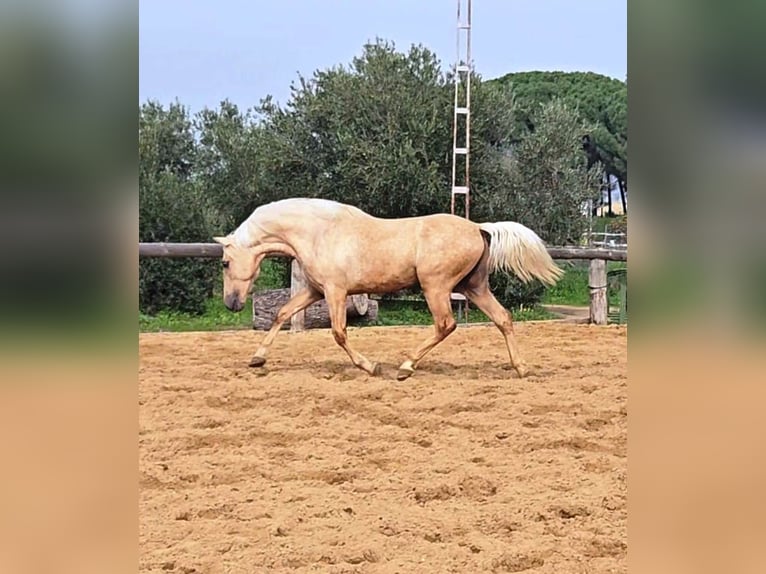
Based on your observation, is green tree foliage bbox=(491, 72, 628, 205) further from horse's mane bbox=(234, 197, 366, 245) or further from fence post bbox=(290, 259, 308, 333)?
horse's mane bbox=(234, 197, 366, 245)

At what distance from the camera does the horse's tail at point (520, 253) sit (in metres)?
3.96

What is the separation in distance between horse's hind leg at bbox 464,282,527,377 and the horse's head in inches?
46.0

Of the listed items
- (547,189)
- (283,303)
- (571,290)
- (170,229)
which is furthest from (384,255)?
(571,290)

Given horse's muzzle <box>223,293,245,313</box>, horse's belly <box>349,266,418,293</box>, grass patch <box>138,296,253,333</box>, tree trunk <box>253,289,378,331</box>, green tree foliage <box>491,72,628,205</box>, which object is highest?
green tree foliage <box>491,72,628,205</box>

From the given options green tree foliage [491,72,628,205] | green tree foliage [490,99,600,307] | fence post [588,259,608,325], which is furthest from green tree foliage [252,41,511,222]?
fence post [588,259,608,325]

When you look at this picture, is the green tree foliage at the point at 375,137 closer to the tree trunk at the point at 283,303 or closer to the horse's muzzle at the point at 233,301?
the tree trunk at the point at 283,303

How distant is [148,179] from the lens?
7.86m

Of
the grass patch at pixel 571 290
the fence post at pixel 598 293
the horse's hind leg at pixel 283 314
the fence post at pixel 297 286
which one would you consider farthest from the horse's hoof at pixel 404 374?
the grass patch at pixel 571 290

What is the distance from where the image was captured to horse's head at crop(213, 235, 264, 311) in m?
4.09

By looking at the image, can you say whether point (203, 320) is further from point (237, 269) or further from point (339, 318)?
point (339, 318)

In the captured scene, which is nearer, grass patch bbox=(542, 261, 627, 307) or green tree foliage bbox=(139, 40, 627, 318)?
green tree foliage bbox=(139, 40, 627, 318)

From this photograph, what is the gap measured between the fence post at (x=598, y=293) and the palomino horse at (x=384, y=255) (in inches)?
106
